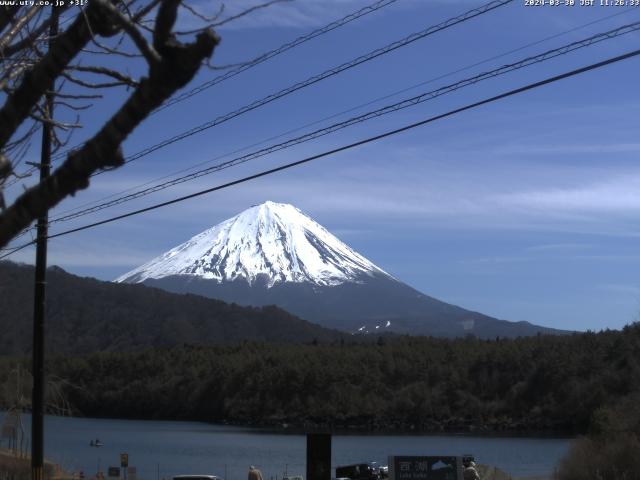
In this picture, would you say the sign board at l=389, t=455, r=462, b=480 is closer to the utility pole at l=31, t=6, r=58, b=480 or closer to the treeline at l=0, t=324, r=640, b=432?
the utility pole at l=31, t=6, r=58, b=480

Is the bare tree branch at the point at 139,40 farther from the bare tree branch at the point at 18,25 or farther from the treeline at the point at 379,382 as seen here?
the treeline at the point at 379,382

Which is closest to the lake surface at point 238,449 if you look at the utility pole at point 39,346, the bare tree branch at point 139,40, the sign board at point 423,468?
the utility pole at point 39,346

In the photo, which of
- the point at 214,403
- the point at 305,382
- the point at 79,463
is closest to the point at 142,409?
the point at 214,403

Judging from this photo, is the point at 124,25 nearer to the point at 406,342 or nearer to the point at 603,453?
the point at 603,453

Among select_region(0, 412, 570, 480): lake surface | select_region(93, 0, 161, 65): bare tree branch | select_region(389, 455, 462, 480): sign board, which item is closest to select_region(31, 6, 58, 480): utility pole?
select_region(389, 455, 462, 480): sign board

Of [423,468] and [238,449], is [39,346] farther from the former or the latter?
[238,449]

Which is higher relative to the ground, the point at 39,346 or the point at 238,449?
the point at 39,346

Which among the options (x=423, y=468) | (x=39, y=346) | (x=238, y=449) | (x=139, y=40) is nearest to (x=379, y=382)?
(x=238, y=449)
